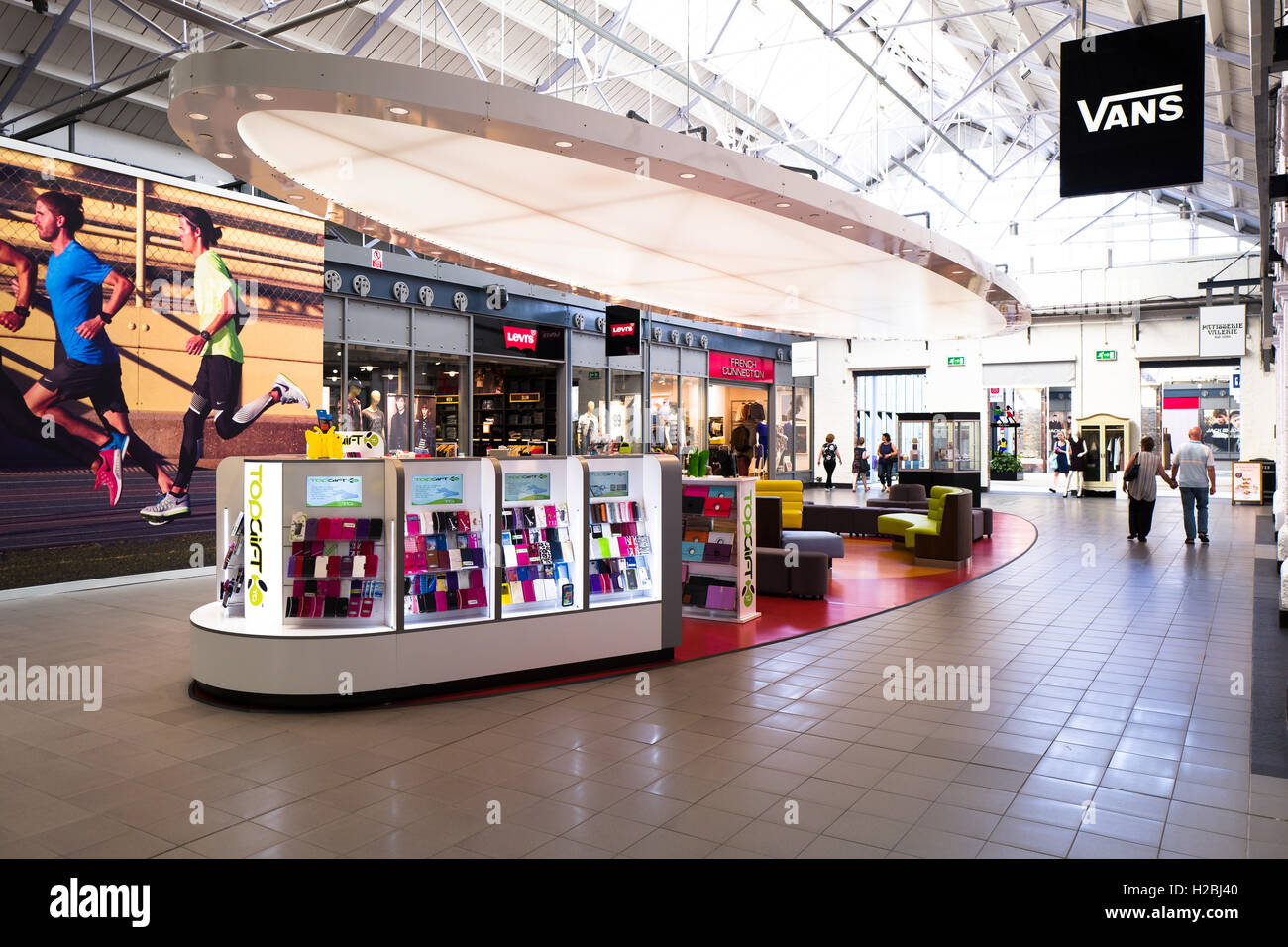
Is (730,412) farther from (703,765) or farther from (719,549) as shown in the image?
(703,765)

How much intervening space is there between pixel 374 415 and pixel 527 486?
8498 millimetres

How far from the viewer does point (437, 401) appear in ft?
48.1

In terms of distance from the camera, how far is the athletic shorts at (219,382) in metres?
10.6

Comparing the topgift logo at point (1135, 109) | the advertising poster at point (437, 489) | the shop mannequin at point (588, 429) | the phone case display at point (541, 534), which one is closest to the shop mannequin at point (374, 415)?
the shop mannequin at point (588, 429)

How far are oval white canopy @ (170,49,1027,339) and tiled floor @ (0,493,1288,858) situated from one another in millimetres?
3234

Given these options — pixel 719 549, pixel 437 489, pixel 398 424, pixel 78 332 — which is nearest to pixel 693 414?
pixel 398 424

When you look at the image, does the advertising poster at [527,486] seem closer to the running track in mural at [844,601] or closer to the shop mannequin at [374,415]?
the running track in mural at [844,601]

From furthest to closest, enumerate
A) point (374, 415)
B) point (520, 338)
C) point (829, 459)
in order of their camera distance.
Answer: point (829, 459) < point (520, 338) < point (374, 415)

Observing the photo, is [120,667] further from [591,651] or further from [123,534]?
[123,534]

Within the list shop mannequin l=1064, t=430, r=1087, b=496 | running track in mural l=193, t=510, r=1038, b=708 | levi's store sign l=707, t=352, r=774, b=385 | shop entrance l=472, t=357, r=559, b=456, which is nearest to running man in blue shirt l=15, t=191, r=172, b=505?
running track in mural l=193, t=510, r=1038, b=708

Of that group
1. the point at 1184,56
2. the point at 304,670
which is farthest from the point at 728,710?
the point at 1184,56

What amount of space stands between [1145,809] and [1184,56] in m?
5.01

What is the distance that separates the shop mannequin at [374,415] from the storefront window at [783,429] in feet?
45.5
